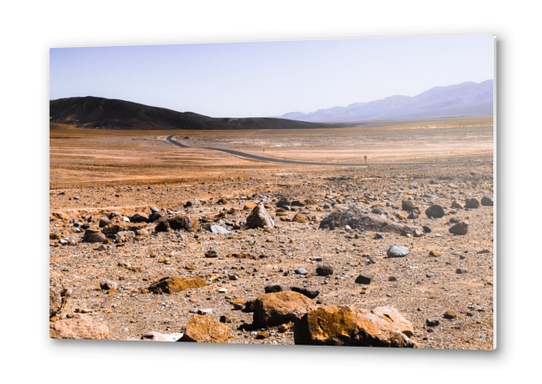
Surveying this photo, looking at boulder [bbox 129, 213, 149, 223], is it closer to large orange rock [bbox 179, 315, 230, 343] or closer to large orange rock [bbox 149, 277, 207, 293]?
large orange rock [bbox 149, 277, 207, 293]

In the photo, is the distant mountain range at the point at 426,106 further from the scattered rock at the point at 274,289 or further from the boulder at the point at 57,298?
the boulder at the point at 57,298

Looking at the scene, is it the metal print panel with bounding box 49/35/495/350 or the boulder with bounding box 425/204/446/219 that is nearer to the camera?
the metal print panel with bounding box 49/35/495/350

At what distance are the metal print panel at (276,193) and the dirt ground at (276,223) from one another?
1 centimetres

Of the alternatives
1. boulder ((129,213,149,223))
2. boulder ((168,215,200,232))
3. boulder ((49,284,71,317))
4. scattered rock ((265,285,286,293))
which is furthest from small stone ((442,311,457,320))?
boulder ((49,284,71,317))

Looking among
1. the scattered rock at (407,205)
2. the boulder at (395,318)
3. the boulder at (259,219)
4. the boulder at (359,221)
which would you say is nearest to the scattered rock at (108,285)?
the boulder at (259,219)

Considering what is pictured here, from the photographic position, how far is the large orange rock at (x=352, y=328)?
401 cm

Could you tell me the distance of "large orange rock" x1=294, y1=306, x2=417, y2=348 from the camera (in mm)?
4012

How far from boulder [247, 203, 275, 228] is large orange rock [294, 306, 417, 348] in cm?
112

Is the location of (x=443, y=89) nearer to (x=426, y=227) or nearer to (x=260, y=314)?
(x=426, y=227)

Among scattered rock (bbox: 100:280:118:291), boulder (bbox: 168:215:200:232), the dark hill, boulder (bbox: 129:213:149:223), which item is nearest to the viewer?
scattered rock (bbox: 100:280:118:291)
